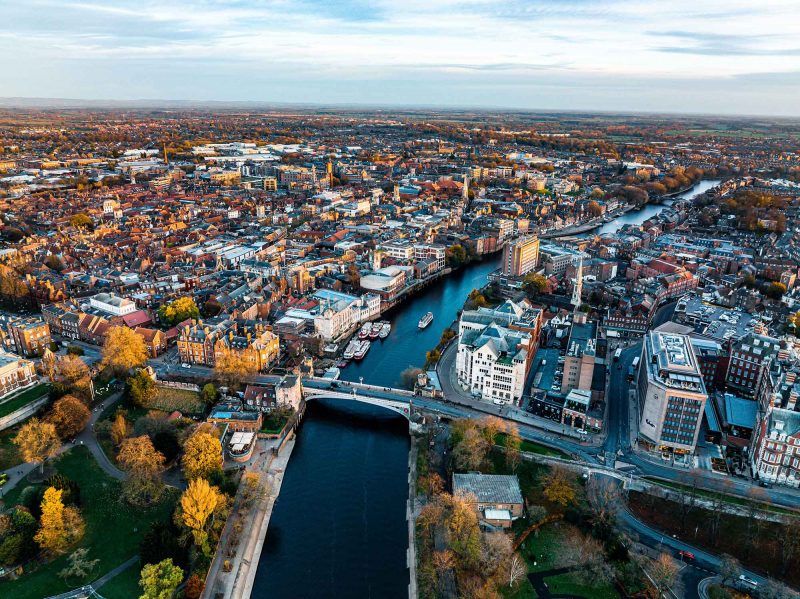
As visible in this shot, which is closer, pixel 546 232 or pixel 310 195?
pixel 546 232

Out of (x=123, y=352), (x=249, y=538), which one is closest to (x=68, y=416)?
(x=123, y=352)

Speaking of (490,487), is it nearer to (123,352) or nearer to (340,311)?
(340,311)

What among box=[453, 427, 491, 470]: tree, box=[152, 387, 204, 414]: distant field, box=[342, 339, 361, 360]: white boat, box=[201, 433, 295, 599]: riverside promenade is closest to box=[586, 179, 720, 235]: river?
box=[342, 339, 361, 360]: white boat

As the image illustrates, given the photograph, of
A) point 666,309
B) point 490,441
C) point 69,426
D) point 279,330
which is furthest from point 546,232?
point 69,426

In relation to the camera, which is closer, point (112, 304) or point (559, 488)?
point (559, 488)

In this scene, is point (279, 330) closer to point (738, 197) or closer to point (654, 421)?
point (654, 421)

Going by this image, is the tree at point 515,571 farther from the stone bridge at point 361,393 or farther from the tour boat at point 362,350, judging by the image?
the tour boat at point 362,350

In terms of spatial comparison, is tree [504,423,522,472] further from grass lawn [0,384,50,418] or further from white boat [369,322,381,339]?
grass lawn [0,384,50,418]
